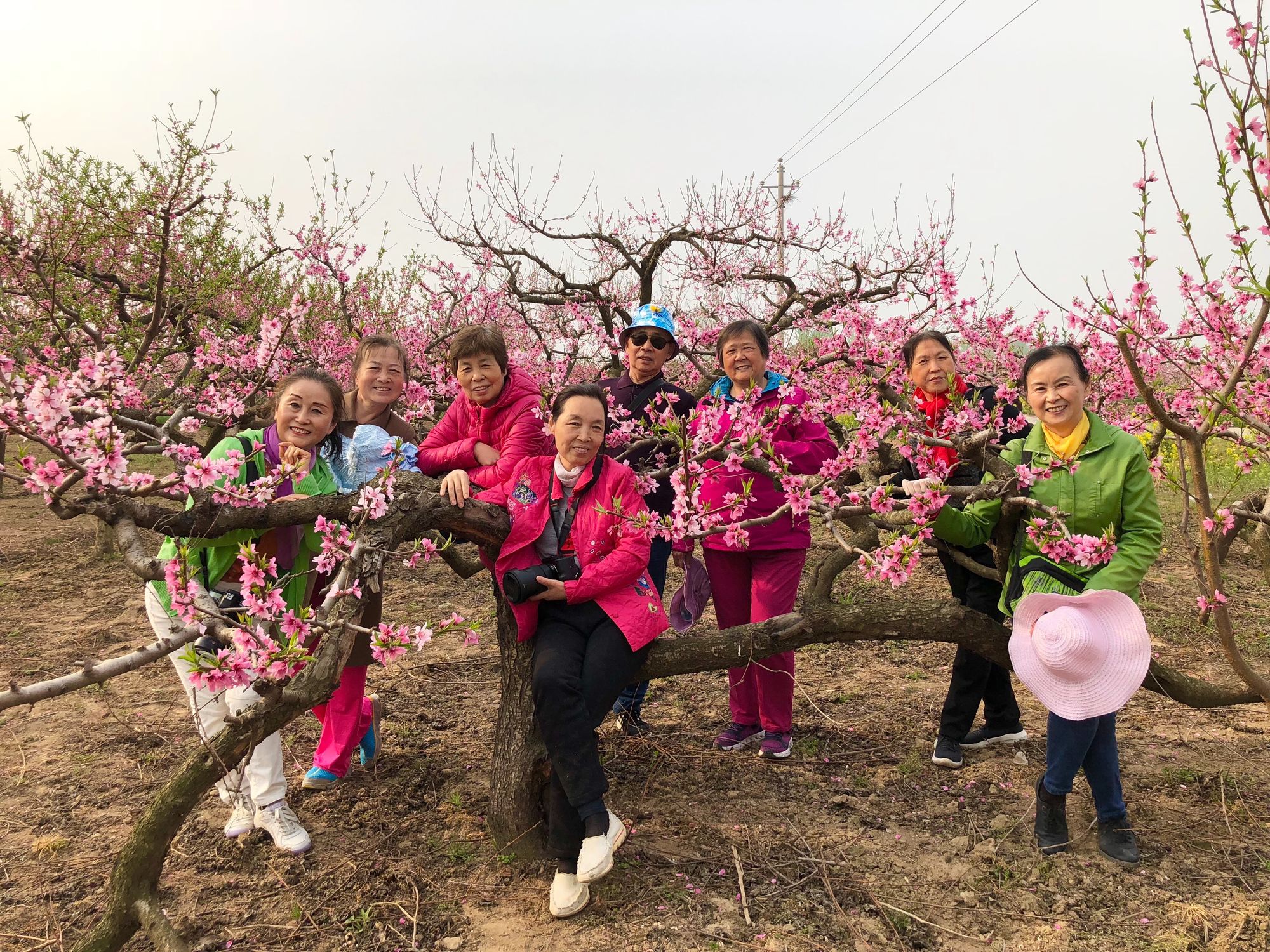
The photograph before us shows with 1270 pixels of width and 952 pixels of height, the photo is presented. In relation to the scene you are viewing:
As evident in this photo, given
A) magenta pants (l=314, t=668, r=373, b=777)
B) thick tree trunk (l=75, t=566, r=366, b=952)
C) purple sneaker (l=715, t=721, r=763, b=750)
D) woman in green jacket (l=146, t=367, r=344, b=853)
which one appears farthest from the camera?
purple sneaker (l=715, t=721, r=763, b=750)

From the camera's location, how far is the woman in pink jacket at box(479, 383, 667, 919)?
245 centimetres

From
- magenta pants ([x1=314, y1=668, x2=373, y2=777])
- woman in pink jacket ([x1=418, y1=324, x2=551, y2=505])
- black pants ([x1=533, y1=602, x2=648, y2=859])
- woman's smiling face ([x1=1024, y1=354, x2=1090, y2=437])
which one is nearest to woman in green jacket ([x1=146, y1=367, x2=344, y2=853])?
magenta pants ([x1=314, y1=668, x2=373, y2=777])

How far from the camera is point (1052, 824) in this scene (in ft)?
9.05

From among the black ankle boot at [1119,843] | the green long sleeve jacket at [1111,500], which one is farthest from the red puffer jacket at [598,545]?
the black ankle boot at [1119,843]

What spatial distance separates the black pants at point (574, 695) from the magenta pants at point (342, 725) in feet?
3.43

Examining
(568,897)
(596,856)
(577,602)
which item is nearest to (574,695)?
(577,602)

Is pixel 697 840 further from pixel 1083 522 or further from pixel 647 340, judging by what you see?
pixel 647 340

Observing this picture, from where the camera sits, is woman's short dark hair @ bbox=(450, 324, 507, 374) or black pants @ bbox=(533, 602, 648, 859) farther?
woman's short dark hair @ bbox=(450, 324, 507, 374)

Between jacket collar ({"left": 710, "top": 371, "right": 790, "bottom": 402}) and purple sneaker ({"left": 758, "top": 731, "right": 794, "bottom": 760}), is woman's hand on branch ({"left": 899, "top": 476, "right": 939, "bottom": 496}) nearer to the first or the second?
jacket collar ({"left": 710, "top": 371, "right": 790, "bottom": 402})

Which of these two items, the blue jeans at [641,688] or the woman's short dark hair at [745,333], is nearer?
the woman's short dark hair at [745,333]

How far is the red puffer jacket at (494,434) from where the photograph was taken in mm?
3035

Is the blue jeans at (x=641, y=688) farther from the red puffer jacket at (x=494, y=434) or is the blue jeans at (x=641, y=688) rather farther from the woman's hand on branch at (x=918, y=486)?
the woman's hand on branch at (x=918, y=486)

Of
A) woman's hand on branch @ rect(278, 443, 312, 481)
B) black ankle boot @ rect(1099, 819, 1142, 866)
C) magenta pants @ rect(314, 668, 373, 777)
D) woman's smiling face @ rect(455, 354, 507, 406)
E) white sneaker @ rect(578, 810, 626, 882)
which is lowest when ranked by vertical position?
black ankle boot @ rect(1099, 819, 1142, 866)

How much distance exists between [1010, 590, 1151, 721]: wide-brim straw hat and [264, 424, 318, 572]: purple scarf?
265 centimetres
